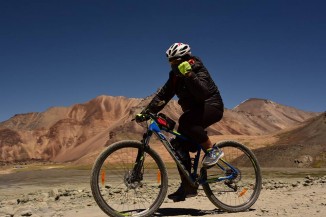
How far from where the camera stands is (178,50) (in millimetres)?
6031

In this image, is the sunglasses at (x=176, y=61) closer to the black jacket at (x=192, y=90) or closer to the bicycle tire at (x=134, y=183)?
the black jacket at (x=192, y=90)

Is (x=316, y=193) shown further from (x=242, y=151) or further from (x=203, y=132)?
(x=203, y=132)

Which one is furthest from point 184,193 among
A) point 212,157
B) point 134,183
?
point 134,183

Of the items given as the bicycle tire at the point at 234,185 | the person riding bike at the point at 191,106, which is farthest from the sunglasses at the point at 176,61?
the bicycle tire at the point at 234,185

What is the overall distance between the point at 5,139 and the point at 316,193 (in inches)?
6081

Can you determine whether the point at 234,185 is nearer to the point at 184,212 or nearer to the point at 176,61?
the point at 184,212

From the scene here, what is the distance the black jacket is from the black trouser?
0.33 feet

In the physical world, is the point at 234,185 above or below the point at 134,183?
below

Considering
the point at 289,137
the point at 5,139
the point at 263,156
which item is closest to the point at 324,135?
the point at 263,156

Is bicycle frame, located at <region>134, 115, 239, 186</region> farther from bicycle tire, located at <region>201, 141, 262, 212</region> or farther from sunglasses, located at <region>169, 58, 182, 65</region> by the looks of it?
sunglasses, located at <region>169, 58, 182, 65</region>

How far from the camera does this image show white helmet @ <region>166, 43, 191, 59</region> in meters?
6.04

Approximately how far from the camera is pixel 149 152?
19.6ft

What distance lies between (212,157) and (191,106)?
814 millimetres

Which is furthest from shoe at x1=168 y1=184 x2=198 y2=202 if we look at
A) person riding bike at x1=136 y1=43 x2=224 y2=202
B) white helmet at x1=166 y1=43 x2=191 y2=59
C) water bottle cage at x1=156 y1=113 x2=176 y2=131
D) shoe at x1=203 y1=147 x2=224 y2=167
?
white helmet at x1=166 y1=43 x2=191 y2=59
